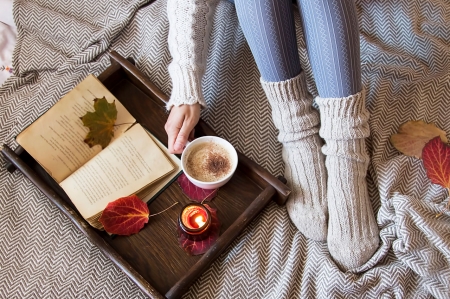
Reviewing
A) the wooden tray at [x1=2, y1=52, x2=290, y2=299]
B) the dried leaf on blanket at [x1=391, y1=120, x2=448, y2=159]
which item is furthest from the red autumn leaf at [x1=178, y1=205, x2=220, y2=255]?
the dried leaf on blanket at [x1=391, y1=120, x2=448, y2=159]

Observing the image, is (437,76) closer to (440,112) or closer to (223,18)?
(440,112)

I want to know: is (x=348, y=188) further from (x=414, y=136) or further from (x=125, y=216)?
(x=125, y=216)

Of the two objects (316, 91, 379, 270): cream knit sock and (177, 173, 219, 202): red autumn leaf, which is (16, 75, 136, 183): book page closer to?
(177, 173, 219, 202): red autumn leaf

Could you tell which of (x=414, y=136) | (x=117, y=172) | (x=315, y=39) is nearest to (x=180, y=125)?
(x=117, y=172)

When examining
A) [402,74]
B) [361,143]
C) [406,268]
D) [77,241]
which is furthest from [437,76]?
[77,241]

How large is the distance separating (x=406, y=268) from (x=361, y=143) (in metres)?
0.22

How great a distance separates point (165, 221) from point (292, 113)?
0.29m

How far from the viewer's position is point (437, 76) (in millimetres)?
907

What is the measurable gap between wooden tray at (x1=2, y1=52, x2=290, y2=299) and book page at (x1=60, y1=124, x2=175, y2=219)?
0.03m

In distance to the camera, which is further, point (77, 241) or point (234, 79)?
point (234, 79)

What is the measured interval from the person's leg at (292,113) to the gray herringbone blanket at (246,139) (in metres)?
0.04

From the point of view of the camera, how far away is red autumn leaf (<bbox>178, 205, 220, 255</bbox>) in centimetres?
74

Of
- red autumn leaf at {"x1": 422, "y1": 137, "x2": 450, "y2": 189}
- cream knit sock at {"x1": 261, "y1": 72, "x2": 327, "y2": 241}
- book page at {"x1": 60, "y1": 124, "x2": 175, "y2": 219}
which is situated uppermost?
book page at {"x1": 60, "y1": 124, "x2": 175, "y2": 219}

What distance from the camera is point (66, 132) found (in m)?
0.81
